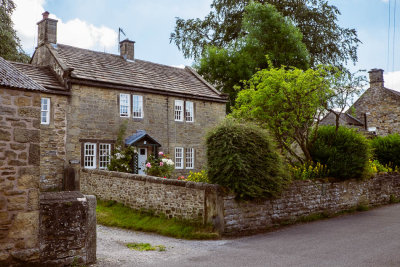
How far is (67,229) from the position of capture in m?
6.99

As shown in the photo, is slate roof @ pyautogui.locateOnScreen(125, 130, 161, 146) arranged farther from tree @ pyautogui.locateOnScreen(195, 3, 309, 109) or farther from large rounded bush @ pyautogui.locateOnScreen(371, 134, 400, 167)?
large rounded bush @ pyautogui.locateOnScreen(371, 134, 400, 167)

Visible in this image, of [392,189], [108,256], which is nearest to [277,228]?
[108,256]

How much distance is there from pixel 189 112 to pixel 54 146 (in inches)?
361

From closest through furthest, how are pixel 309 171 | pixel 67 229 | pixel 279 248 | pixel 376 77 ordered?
1. pixel 67 229
2. pixel 279 248
3. pixel 309 171
4. pixel 376 77

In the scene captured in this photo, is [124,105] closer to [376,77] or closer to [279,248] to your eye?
[279,248]

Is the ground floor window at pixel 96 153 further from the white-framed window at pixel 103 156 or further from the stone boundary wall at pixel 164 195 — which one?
the stone boundary wall at pixel 164 195

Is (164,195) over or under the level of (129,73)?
under

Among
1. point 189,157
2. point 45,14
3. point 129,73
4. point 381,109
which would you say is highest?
point 45,14

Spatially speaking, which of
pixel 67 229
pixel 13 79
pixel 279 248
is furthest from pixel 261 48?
pixel 67 229

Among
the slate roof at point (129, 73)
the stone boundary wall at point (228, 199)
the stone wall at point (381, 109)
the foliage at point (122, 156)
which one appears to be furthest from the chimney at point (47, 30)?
the stone wall at point (381, 109)

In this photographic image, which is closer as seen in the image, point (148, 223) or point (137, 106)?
point (148, 223)

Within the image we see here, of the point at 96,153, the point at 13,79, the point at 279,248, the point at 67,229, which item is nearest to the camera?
the point at 13,79

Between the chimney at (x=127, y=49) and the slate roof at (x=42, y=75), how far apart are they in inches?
224

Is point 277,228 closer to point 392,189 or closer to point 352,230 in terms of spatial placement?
point 352,230
